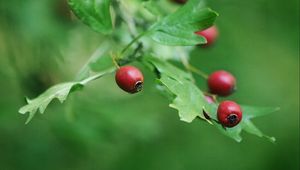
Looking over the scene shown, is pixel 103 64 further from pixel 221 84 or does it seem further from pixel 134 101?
pixel 134 101

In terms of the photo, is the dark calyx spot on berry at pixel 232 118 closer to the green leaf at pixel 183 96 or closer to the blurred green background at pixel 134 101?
the green leaf at pixel 183 96

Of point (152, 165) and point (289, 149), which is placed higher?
point (152, 165)

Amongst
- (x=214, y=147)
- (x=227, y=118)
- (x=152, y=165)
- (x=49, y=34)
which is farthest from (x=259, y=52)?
(x=227, y=118)

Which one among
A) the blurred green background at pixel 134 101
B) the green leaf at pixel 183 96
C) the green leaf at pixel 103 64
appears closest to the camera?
the green leaf at pixel 183 96

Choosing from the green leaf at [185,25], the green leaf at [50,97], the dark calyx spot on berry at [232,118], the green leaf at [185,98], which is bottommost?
the dark calyx spot on berry at [232,118]

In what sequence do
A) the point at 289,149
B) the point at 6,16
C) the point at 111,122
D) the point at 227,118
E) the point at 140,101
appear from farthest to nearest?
the point at 289,149 → the point at 140,101 → the point at 111,122 → the point at 6,16 → the point at 227,118

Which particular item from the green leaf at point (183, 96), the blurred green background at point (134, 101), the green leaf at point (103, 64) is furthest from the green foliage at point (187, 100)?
the blurred green background at point (134, 101)

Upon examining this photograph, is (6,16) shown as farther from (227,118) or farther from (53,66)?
(227,118)
